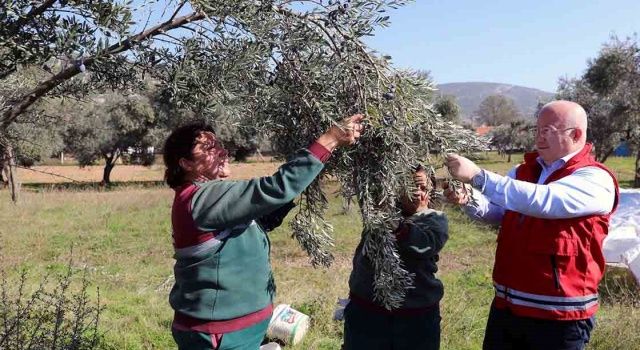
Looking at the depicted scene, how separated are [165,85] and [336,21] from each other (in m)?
0.87

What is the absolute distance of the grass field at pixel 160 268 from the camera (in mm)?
6535

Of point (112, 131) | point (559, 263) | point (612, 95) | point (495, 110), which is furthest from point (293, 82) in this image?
point (495, 110)

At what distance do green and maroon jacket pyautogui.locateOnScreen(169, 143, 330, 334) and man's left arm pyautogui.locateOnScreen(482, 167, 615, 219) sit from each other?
1019 mm

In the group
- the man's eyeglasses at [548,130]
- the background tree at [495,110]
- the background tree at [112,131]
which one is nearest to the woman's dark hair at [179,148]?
the man's eyeglasses at [548,130]

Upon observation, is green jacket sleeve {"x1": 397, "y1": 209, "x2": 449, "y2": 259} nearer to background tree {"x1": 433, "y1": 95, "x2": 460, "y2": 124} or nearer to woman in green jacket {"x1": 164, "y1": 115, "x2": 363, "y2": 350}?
background tree {"x1": 433, "y1": 95, "x2": 460, "y2": 124}

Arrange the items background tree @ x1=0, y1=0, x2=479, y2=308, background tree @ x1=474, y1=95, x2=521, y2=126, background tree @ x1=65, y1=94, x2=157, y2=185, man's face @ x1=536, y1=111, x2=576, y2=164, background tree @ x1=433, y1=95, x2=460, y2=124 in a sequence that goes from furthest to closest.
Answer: background tree @ x1=474, y1=95, x2=521, y2=126
background tree @ x1=65, y1=94, x2=157, y2=185
man's face @ x1=536, y1=111, x2=576, y2=164
background tree @ x1=433, y1=95, x2=460, y2=124
background tree @ x1=0, y1=0, x2=479, y2=308

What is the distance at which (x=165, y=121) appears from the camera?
36.6 meters

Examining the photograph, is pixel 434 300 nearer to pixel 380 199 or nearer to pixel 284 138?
pixel 380 199

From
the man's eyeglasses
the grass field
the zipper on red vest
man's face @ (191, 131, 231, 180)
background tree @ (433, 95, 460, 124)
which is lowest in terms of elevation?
the grass field

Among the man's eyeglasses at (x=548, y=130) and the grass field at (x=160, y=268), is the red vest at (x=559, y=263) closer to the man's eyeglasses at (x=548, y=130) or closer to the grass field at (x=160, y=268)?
the man's eyeglasses at (x=548, y=130)

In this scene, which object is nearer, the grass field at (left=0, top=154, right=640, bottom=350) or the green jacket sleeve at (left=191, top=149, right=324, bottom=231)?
the green jacket sleeve at (left=191, top=149, right=324, bottom=231)

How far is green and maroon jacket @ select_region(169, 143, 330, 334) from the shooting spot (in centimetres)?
266

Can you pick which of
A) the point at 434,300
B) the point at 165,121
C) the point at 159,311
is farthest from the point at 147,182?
the point at 434,300

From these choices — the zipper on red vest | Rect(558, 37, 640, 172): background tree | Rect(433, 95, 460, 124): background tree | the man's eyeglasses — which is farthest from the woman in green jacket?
Rect(558, 37, 640, 172): background tree
